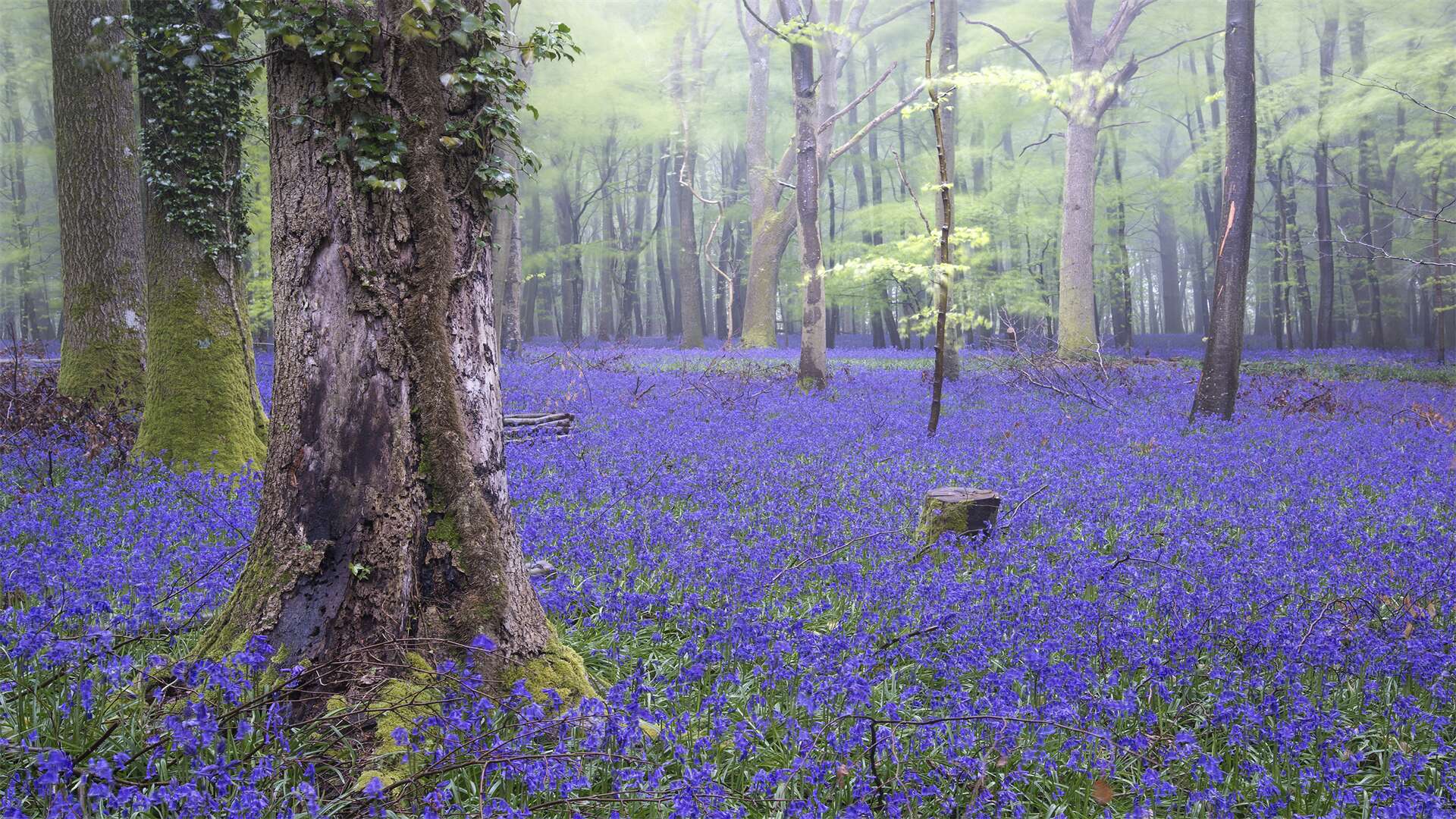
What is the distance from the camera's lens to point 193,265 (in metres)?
6.65

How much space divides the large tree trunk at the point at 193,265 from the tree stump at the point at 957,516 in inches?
215

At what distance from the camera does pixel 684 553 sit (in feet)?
15.5

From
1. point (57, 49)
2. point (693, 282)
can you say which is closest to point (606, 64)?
point (693, 282)

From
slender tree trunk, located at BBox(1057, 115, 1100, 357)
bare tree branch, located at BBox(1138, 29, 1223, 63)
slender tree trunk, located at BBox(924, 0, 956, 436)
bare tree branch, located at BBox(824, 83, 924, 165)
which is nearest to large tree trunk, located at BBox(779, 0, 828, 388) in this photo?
bare tree branch, located at BBox(824, 83, 924, 165)

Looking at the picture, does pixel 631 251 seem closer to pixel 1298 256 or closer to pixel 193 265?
pixel 1298 256

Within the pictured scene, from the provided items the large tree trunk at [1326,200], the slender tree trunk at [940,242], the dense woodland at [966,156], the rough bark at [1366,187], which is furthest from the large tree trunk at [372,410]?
the rough bark at [1366,187]

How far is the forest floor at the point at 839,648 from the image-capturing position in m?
2.35

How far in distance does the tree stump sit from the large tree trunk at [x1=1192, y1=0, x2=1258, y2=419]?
7.59 meters

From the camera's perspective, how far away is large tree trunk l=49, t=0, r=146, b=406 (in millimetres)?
8797

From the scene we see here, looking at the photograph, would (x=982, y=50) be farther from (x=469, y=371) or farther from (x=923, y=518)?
(x=469, y=371)

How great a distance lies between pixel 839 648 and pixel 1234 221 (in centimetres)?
1091

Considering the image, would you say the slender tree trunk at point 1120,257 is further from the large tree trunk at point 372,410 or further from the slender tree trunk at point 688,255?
the large tree trunk at point 372,410

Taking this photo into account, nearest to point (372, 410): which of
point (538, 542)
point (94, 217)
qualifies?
point (538, 542)

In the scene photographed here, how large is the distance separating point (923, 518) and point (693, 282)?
26.8 metres
